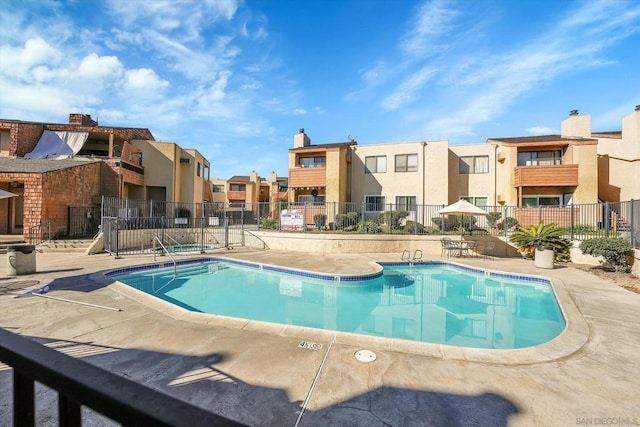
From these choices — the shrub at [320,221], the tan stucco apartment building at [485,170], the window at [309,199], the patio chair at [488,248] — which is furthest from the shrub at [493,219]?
the window at [309,199]

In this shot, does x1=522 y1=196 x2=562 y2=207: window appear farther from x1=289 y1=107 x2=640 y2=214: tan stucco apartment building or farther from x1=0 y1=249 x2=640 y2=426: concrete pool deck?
x1=0 y1=249 x2=640 y2=426: concrete pool deck

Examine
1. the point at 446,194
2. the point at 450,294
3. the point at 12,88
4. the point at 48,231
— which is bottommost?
the point at 450,294

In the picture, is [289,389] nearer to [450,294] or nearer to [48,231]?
[450,294]

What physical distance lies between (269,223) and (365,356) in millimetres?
15847

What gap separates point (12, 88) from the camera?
501 inches

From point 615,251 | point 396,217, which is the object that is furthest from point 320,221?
point 615,251

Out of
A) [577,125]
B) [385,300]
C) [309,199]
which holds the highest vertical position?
[577,125]

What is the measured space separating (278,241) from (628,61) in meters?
17.3

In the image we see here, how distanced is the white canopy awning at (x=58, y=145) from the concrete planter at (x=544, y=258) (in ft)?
97.6

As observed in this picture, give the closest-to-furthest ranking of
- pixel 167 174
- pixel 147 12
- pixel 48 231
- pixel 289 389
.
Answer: pixel 289 389 → pixel 147 12 → pixel 48 231 → pixel 167 174

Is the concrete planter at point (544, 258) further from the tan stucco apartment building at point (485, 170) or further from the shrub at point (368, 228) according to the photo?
the tan stucco apartment building at point (485, 170)

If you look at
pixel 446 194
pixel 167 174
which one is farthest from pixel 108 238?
pixel 446 194

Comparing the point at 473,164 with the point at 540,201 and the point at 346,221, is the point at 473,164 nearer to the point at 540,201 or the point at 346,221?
the point at 540,201

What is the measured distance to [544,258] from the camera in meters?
11.7
